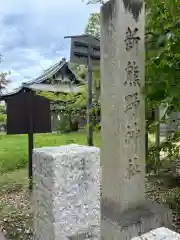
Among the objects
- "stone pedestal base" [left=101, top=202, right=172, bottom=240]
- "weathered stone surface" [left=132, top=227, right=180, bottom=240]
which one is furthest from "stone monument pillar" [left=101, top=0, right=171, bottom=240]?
"weathered stone surface" [left=132, top=227, right=180, bottom=240]

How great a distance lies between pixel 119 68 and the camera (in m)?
3.11

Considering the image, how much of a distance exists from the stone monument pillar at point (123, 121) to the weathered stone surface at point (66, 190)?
140cm

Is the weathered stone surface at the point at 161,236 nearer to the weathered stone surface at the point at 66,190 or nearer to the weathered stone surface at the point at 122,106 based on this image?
the weathered stone surface at the point at 66,190

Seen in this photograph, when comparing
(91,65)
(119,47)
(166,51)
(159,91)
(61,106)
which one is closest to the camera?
(159,91)

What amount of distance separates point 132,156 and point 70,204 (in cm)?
163

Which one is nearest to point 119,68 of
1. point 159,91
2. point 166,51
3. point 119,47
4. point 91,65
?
point 119,47

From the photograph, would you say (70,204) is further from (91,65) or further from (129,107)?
(91,65)

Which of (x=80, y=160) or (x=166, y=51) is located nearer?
(x=80, y=160)

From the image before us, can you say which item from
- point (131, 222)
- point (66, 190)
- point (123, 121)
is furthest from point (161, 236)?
point (131, 222)

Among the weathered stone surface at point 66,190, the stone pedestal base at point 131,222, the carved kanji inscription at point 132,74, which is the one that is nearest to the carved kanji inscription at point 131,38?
the carved kanji inscription at point 132,74

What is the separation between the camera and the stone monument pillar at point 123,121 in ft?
10.3

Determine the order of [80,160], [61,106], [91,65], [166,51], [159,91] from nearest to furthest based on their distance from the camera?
[80,160] → [159,91] → [166,51] → [91,65] → [61,106]

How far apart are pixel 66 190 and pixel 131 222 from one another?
1727 millimetres

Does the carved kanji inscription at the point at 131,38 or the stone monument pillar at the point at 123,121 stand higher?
the carved kanji inscription at the point at 131,38
